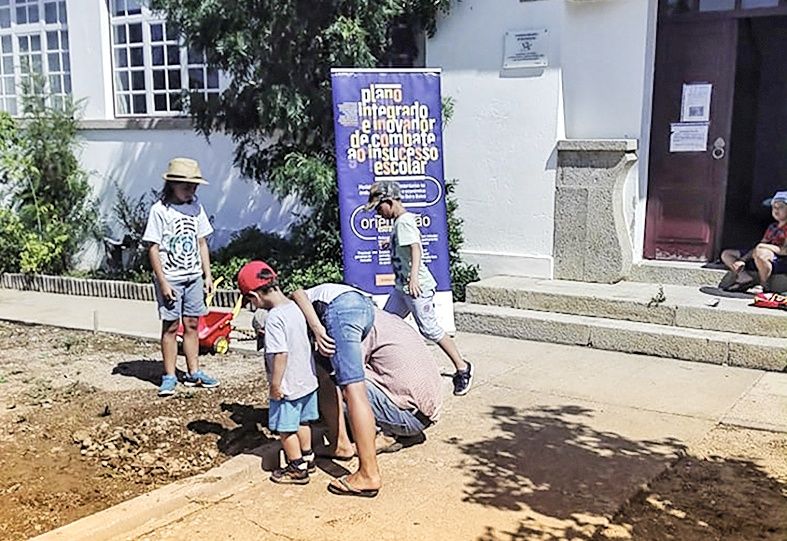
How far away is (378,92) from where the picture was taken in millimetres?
7316

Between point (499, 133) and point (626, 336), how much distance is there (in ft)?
8.37

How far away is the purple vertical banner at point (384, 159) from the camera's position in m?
7.26

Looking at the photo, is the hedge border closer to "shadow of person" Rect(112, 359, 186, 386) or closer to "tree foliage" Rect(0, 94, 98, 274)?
"tree foliage" Rect(0, 94, 98, 274)

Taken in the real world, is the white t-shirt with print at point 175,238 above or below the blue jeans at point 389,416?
above

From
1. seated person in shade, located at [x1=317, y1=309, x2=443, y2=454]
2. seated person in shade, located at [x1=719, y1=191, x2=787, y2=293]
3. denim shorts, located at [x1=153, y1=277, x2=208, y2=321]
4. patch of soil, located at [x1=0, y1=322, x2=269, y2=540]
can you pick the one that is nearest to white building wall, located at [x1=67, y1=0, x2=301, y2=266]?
patch of soil, located at [x1=0, y1=322, x2=269, y2=540]

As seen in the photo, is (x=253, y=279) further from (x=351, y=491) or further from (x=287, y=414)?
(x=351, y=491)

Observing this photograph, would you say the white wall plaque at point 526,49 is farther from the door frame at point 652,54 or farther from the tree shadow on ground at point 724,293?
the tree shadow on ground at point 724,293

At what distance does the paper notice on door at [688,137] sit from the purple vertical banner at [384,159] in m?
2.34

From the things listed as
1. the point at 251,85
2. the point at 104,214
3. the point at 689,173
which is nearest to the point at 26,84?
the point at 104,214

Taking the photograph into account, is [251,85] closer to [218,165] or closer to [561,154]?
[218,165]

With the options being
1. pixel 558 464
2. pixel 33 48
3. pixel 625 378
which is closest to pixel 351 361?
pixel 558 464

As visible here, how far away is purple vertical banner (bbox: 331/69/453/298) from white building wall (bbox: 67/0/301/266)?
268cm

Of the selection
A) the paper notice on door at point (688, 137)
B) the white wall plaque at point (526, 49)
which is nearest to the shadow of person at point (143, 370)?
the white wall plaque at point (526, 49)

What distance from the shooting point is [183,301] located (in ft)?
19.6
